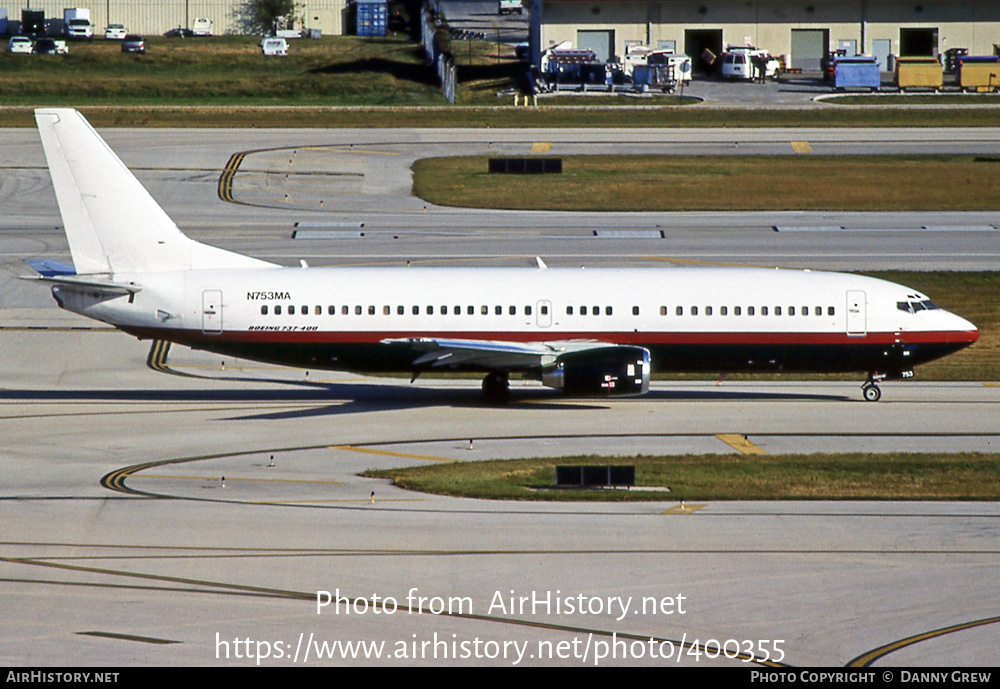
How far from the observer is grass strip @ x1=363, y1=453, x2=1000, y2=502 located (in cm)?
3016

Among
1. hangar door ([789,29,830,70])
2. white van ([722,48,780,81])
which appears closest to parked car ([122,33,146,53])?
white van ([722,48,780,81])

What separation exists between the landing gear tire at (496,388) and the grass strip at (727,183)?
32.7 meters

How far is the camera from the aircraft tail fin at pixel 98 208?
39.5 metres

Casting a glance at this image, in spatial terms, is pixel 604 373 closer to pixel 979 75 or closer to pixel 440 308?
pixel 440 308

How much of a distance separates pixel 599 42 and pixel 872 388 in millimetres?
88875

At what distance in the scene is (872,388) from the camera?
42062 millimetres

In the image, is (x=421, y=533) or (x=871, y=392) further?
(x=871, y=392)

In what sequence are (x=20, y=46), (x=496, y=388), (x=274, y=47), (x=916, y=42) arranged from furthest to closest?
(x=274, y=47) < (x=20, y=46) < (x=916, y=42) < (x=496, y=388)

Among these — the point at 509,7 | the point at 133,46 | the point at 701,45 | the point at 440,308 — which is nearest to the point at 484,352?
the point at 440,308

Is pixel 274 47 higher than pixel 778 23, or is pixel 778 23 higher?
pixel 778 23

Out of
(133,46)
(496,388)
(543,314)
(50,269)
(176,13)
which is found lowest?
(496,388)

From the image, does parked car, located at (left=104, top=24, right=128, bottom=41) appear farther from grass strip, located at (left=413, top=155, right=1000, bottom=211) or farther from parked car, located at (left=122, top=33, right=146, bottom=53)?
grass strip, located at (left=413, top=155, right=1000, bottom=211)

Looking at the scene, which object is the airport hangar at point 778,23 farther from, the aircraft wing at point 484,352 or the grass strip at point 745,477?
the grass strip at point 745,477

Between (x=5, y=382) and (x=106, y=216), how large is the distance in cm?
744
